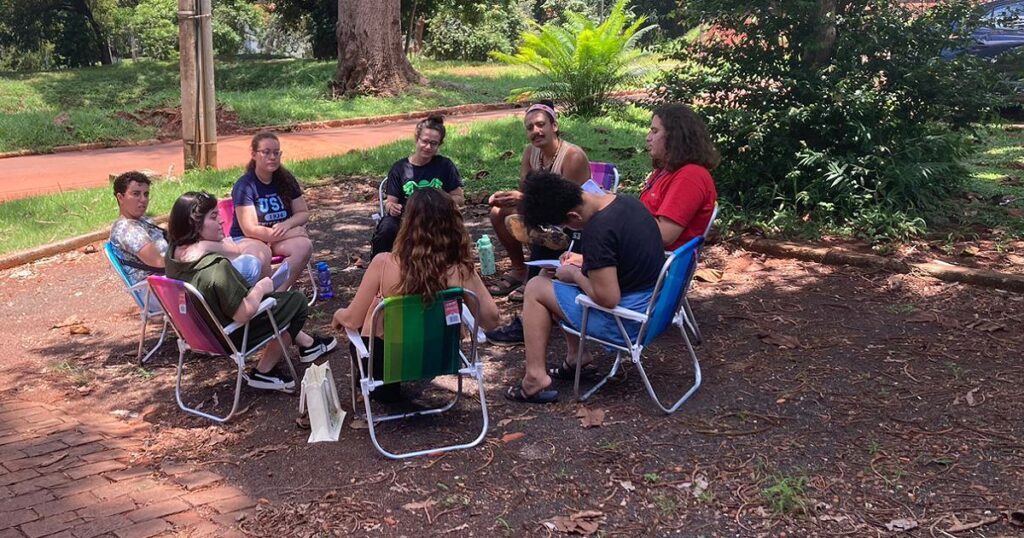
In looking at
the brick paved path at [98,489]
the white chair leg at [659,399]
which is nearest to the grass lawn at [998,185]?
the white chair leg at [659,399]

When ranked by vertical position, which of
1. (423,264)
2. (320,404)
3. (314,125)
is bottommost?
(320,404)

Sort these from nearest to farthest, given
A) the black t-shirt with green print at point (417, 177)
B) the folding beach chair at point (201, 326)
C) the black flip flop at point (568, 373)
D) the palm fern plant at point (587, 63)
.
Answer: the folding beach chair at point (201, 326) < the black flip flop at point (568, 373) < the black t-shirt with green print at point (417, 177) < the palm fern plant at point (587, 63)

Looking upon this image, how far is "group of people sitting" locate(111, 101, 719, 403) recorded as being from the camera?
14.0 feet

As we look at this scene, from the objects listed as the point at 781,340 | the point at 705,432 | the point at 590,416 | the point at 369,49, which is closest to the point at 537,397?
the point at 590,416

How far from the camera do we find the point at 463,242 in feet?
14.1

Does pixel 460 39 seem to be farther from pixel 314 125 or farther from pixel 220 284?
pixel 220 284

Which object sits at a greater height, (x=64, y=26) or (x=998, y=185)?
(x=64, y=26)

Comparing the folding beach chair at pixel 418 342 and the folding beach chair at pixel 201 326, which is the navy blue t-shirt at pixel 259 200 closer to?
the folding beach chair at pixel 201 326

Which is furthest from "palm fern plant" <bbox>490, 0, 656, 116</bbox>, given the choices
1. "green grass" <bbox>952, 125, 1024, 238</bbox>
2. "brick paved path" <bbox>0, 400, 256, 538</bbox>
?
"brick paved path" <bbox>0, 400, 256, 538</bbox>

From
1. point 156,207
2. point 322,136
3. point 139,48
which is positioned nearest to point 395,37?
point 322,136

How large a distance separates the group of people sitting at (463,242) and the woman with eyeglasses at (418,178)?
0.01 metres

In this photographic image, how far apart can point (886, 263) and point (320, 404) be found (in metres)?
3.98

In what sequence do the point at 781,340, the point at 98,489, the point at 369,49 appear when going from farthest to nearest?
the point at 369,49, the point at 781,340, the point at 98,489

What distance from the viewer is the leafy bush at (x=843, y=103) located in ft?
23.0
